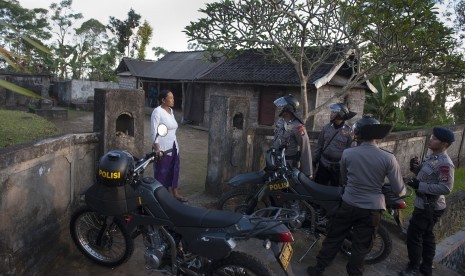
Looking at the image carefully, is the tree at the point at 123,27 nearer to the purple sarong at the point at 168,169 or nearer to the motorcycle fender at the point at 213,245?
the purple sarong at the point at 168,169

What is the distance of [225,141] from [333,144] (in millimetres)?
1570

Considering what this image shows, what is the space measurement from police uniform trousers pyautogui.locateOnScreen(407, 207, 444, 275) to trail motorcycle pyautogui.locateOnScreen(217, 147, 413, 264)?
171 mm

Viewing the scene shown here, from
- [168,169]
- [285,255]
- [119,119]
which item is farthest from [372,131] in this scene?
[119,119]

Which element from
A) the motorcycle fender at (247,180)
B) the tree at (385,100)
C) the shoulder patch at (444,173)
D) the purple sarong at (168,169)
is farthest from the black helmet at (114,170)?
the tree at (385,100)

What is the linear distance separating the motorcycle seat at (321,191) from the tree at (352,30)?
15.6 ft

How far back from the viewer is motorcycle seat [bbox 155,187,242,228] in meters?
2.79

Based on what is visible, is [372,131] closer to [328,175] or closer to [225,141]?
[328,175]

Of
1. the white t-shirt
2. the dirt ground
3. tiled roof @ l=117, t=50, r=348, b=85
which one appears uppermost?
tiled roof @ l=117, t=50, r=348, b=85

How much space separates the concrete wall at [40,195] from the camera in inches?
113

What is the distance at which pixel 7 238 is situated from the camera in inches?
113

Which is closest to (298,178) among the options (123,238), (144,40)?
(123,238)

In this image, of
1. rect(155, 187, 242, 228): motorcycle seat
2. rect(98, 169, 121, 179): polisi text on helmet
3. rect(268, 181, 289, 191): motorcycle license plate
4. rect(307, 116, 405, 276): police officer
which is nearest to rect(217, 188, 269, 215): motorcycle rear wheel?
rect(268, 181, 289, 191): motorcycle license plate

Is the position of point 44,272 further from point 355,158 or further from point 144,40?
point 144,40

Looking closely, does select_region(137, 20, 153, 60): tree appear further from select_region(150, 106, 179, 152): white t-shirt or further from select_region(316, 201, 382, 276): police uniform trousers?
select_region(316, 201, 382, 276): police uniform trousers
